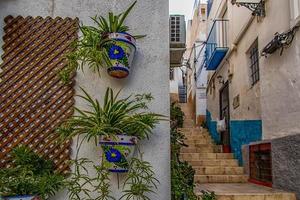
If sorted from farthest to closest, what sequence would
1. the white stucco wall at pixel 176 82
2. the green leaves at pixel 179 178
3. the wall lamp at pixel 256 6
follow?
the white stucco wall at pixel 176 82 < the wall lamp at pixel 256 6 < the green leaves at pixel 179 178

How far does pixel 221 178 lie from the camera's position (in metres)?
6.77

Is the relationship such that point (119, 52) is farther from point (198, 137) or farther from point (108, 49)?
point (198, 137)

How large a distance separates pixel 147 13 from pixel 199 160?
4.91 meters

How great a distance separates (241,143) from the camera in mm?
7805

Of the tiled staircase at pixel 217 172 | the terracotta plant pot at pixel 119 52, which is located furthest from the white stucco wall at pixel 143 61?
the tiled staircase at pixel 217 172

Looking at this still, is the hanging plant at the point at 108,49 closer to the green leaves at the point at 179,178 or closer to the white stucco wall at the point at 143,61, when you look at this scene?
the white stucco wall at the point at 143,61

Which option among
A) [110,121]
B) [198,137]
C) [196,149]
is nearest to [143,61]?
[110,121]

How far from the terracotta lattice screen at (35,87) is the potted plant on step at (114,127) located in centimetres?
28

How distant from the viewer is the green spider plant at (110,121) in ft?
10.1

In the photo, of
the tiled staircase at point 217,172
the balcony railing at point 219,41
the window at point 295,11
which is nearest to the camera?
the window at point 295,11

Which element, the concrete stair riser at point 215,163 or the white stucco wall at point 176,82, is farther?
the white stucco wall at point 176,82

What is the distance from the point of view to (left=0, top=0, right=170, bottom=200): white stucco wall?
11.2 ft

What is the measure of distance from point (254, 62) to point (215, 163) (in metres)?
2.73

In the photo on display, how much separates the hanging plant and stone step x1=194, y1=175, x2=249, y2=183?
4.11 meters
